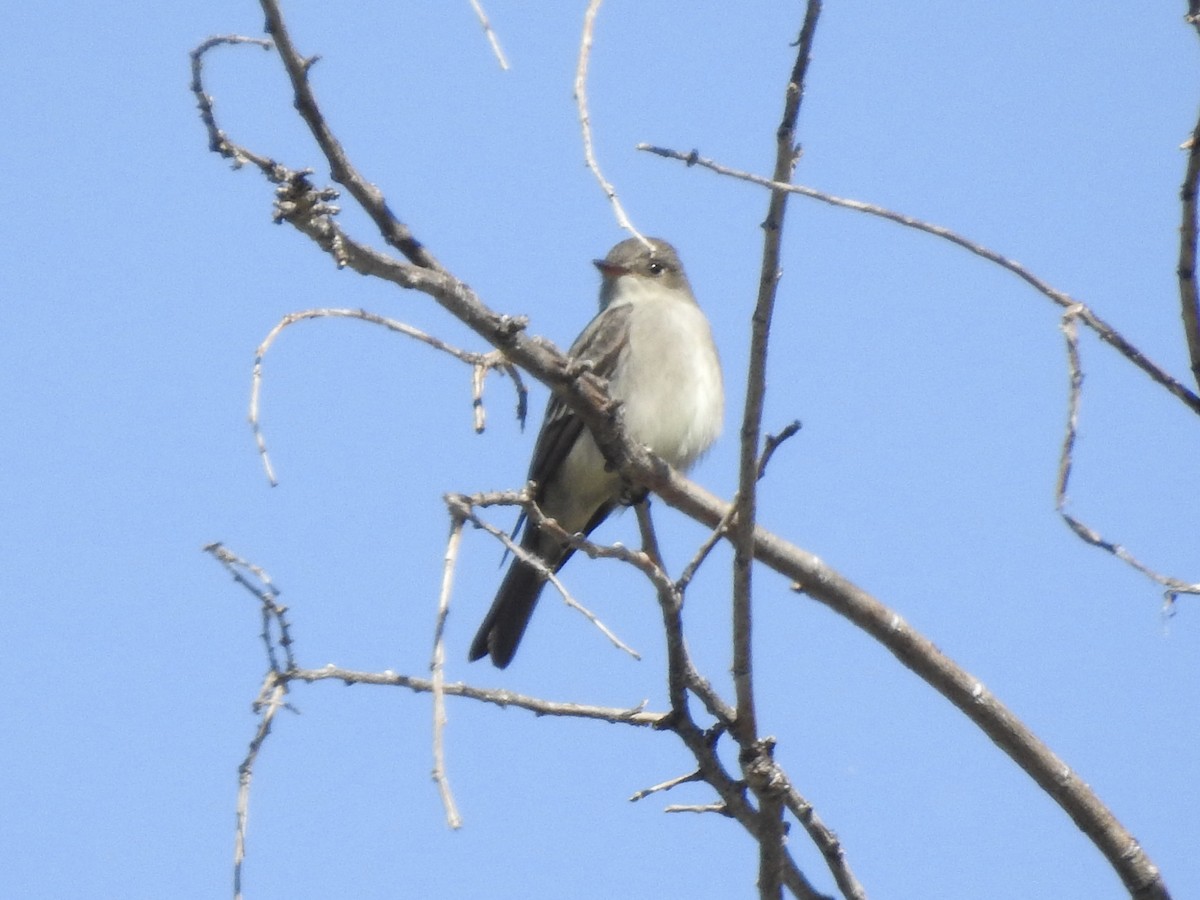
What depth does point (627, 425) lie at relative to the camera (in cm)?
687

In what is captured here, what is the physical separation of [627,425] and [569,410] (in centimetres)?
26

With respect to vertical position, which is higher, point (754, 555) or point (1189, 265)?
point (754, 555)

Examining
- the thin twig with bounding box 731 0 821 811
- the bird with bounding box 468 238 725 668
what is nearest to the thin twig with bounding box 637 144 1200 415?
the thin twig with bounding box 731 0 821 811

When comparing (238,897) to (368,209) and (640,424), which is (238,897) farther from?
(640,424)

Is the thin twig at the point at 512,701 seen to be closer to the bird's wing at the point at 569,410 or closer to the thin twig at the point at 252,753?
the thin twig at the point at 252,753

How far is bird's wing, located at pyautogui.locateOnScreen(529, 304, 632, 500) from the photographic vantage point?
7.10m

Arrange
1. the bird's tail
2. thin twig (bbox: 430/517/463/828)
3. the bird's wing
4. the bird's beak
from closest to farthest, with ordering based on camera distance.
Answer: thin twig (bbox: 430/517/463/828) < the bird's tail < the bird's wing < the bird's beak

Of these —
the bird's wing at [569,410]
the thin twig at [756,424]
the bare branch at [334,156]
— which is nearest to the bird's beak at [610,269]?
the bird's wing at [569,410]

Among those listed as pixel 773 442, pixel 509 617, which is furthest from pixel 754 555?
pixel 509 617

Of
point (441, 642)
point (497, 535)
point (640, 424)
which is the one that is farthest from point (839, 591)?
point (640, 424)

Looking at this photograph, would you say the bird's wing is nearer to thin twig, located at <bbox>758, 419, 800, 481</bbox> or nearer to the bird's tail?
the bird's tail

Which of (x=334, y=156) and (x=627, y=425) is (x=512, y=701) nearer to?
(x=334, y=156)

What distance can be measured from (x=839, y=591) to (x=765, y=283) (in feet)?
3.89

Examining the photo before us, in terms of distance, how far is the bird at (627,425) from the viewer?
700 centimetres
